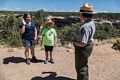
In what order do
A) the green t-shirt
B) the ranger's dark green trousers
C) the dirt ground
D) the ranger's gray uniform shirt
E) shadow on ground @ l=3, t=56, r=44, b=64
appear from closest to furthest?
1. the ranger's gray uniform shirt
2. the ranger's dark green trousers
3. the dirt ground
4. the green t-shirt
5. shadow on ground @ l=3, t=56, r=44, b=64

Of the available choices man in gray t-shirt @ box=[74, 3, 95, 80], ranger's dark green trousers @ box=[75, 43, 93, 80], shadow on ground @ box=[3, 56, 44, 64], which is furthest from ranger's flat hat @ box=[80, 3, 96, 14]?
shadow on ground @ box=[3, 56, 44, 64]

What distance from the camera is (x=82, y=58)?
7094 mm

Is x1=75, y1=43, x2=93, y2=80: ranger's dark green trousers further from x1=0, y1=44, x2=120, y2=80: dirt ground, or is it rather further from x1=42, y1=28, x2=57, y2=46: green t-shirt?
x1=42, y1=28, x2=57, y2=46: green t-shirt

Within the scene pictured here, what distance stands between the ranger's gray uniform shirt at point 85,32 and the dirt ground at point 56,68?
2333mm

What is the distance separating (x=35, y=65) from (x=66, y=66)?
99 cm

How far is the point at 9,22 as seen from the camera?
140ft

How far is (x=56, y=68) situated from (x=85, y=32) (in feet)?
11.2

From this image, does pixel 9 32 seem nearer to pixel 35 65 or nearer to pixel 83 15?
pixel 35 65

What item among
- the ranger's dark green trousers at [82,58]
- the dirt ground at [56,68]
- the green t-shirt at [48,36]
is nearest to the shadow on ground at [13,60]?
the dirt ground at [56,68]

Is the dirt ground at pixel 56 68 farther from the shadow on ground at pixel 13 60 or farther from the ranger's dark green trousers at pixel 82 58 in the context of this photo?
the ranger's dark green trousers at pixel 82 58

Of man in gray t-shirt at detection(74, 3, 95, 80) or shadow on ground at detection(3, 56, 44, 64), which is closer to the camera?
man in gray t-shirt at detection(74, 3, 95, 80)

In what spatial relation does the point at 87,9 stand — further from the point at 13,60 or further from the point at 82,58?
the point at 13,60

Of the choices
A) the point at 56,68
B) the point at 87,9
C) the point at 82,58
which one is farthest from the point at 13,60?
the point at 87,9

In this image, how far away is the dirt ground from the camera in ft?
29.8
